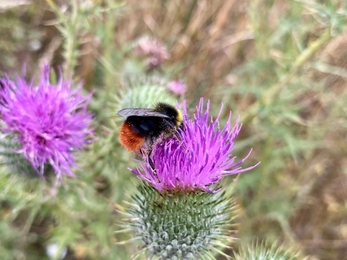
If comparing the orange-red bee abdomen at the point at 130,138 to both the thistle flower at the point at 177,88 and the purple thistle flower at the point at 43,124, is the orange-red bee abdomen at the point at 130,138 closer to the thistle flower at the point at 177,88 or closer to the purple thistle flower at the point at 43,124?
the purple thistle flower at the point at 43,124

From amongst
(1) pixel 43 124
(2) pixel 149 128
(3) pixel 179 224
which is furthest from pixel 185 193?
(1) pixel 43 124

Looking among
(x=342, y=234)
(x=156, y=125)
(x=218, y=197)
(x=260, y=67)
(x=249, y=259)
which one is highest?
(x=260, y=67)

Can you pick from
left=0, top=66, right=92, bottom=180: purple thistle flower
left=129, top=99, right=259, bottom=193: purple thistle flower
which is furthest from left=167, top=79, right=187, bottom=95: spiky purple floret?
left=129, top=99, right=259, bottom=193: purple thistle flower

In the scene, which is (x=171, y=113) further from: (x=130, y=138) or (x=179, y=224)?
(x=179, y=224)

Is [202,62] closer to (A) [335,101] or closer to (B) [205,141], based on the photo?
(A) [335,101]

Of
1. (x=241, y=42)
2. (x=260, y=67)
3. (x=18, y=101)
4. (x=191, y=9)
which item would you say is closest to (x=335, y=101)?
(x=260, y=67)

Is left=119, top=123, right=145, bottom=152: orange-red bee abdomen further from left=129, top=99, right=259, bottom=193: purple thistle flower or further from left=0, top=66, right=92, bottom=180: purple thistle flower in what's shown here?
left=0, top=66, right=92, bottom=180: purple thistle flower

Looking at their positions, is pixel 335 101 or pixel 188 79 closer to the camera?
pixel 335 101

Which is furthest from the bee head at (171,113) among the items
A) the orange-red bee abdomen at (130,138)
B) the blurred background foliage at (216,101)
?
the blurred background foliage at (216,101)
